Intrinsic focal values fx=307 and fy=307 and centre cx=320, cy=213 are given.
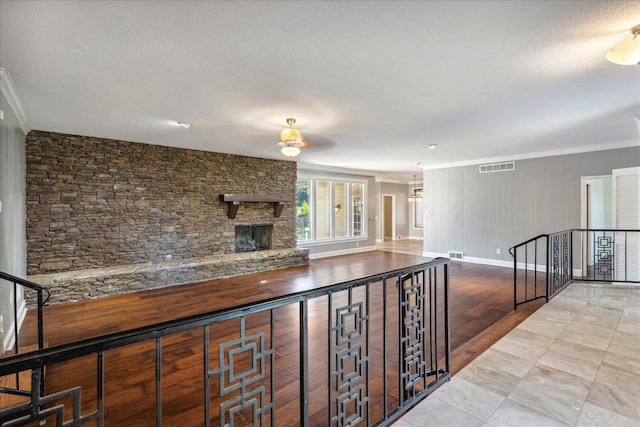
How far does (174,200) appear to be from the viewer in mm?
6266

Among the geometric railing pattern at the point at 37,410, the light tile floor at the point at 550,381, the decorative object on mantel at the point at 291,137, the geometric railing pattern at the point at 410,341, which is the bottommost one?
the light tile floor at the point at 550,381

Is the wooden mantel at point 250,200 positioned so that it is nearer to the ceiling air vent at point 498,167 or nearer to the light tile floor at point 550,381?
the ceiling air vent at point 498,167

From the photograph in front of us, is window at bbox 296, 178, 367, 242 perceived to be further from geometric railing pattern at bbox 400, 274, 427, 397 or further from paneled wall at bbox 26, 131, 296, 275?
geometric railing pattern at bbox 400, 274, 427, 397

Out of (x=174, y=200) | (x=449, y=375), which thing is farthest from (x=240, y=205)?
(x=449, y=375)

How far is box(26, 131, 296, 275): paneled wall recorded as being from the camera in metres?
4.96

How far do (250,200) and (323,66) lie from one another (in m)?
4.86

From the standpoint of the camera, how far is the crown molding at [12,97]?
2838mm

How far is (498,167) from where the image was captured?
7.54 meters

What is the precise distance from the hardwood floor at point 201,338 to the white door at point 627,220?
68.7 inches

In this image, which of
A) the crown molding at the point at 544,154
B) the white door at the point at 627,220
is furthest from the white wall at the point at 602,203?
the white door at the point at 627,220

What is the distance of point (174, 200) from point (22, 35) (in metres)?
4.29

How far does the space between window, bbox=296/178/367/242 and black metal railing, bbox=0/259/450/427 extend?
217 inches

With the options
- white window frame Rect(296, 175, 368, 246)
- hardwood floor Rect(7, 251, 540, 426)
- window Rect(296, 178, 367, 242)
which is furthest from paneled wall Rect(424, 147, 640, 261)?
window Rect(296, 178, 367, 242)

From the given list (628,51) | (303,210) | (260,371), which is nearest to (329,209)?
(303,210)
